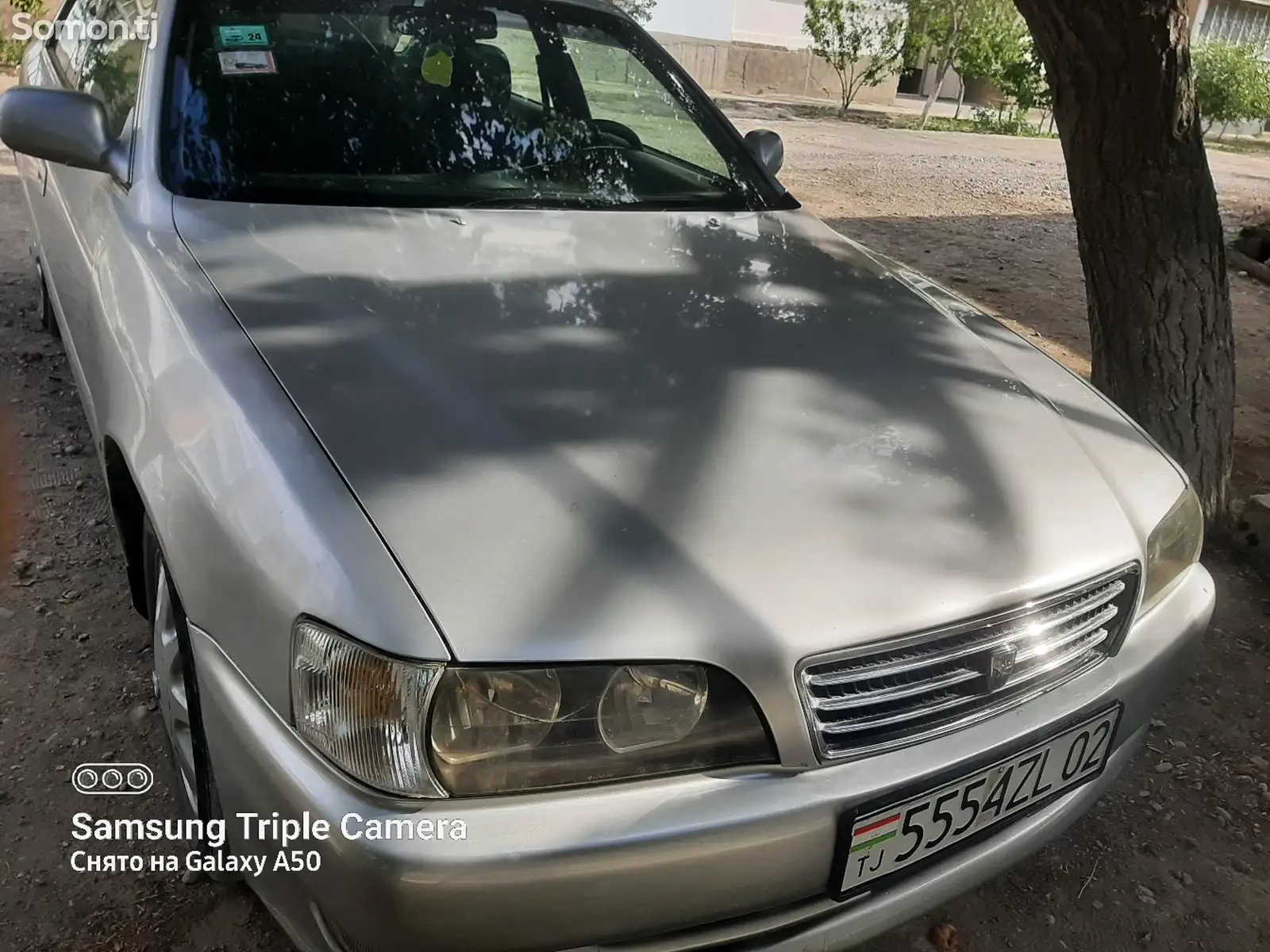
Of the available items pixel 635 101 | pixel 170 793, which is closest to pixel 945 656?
pixel 170 793

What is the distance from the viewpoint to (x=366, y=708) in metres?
1.21

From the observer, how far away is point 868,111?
16.0 metres

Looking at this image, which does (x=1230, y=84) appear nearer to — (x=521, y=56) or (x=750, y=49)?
(x=750, y=49)

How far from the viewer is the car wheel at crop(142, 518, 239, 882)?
161cm

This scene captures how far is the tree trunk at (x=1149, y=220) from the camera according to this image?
9.25 ft

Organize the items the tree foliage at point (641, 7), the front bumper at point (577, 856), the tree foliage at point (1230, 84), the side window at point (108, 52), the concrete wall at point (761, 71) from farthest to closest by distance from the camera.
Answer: the tree foliage at point (1230, 84) → the concrete wall at point (761, 71) → the tree foliage at point (641, 7) → the side window at point (108, 52) → the front bumper at point (577, 856)

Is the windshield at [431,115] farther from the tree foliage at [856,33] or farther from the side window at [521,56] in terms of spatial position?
the tree foliage at [856,33]

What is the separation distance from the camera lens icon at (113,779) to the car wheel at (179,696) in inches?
6.2

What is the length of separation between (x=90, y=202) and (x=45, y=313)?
1985 millimetres

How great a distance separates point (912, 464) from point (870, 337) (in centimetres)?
49

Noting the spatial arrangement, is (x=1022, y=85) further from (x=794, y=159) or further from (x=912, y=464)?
(x=912, y=464)

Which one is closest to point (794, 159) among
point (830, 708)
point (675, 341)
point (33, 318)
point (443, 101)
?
point (33, 318)

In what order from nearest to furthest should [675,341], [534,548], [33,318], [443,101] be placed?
[534,548] < [675,341] < [443,101] < [33,318]

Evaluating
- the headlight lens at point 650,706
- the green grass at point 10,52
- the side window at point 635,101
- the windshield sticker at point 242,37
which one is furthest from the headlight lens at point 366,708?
the green grass at point 10,52
